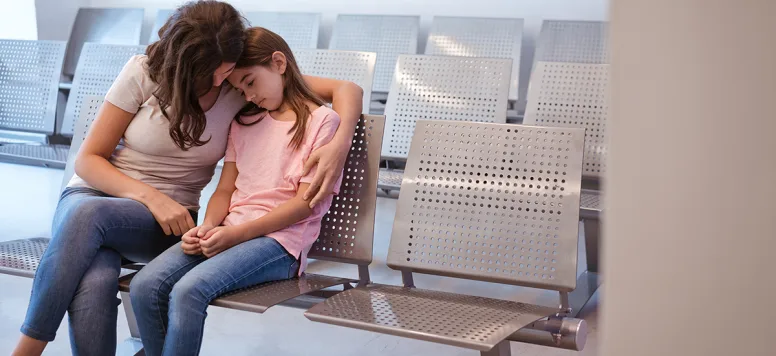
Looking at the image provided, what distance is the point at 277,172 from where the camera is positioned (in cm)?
196

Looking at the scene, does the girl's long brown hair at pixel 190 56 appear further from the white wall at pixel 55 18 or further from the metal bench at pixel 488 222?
the white wall at pixel 55 18

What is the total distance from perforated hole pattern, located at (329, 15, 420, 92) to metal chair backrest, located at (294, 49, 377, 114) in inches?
41.0

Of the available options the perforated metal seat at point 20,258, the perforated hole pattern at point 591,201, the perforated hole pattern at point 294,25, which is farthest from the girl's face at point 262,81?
the perforated hole pattern at point 294,25

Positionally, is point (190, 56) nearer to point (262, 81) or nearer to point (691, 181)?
point (262, 81)

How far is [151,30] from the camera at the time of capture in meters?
6.05

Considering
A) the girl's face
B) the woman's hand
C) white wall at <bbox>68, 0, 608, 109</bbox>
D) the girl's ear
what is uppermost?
white wall at <bbox>68, 0, 608, 109</bbox>

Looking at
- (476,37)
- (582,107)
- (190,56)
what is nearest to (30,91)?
(476,37)

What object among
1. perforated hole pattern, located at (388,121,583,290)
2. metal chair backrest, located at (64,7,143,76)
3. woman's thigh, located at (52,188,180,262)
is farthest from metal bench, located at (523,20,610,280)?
metal chair backrest, located at (64,7,143,76)

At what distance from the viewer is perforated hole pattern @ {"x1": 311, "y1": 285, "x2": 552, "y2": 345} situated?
1533 millimetres

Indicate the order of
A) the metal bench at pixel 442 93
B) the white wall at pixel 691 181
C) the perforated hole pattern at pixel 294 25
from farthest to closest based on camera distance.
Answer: the perforated hole pattern at pixel 294 25 → the metal bench at pixel 442 93 → the white wall at pixel 691 181

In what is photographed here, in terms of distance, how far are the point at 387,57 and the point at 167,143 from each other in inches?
121

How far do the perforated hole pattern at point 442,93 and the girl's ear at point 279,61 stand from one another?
1.50 meters

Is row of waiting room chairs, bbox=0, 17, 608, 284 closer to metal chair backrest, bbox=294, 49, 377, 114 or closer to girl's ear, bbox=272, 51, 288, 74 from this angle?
metal chair backrest, bbox=294, 49, 377, 114

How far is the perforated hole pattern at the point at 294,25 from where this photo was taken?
17.1ft
